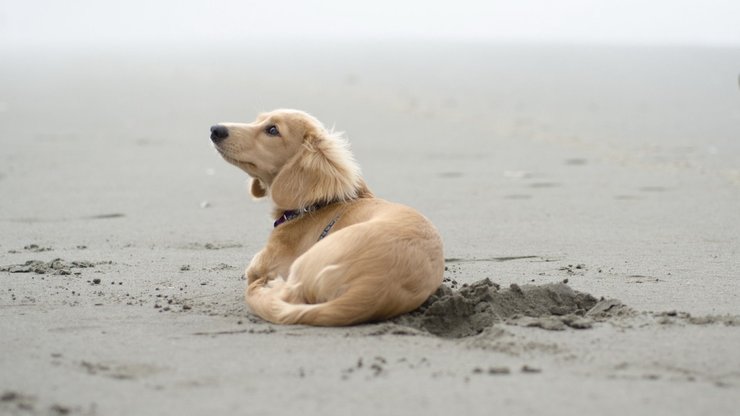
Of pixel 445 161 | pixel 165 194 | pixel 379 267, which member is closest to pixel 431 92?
pixel 445 161

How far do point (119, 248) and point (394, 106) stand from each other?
11.3 metres

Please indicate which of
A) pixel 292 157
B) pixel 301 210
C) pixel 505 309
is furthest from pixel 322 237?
pixel 505 309

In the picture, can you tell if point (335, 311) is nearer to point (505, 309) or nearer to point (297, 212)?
point (505, 309)

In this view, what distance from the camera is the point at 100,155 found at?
11.8m

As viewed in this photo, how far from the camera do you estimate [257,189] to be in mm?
6109

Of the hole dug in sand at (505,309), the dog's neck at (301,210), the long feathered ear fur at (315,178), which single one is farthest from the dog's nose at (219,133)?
the hole dug in sand at (505,309)

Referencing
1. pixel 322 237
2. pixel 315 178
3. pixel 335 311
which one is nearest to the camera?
pixel 335 311

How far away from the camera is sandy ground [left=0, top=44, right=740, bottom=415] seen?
3.76 m

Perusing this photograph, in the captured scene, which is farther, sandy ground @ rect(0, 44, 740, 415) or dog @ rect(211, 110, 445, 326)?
dog @ rect(211, 110, 445, 326)

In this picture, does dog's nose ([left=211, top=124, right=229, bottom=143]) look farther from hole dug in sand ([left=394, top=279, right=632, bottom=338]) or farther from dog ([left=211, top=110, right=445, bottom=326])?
hole dug in sand ([left=394, top=279, right=632, bottom=338])

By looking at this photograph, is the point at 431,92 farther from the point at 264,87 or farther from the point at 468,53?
the point at 468,53

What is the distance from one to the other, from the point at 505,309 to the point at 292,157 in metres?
1.57

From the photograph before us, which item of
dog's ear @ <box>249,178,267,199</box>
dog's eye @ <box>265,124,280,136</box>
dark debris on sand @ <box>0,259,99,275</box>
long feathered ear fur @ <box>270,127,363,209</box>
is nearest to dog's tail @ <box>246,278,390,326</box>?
long feathered ear fur @ <box>270,127,363,209</box>

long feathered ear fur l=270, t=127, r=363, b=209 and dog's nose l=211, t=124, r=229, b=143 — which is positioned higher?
dog's nose l=211, t=124, r=229, b=143
